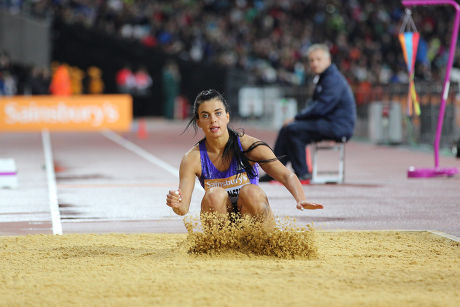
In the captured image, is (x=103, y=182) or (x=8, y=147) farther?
(x=8, y=147)

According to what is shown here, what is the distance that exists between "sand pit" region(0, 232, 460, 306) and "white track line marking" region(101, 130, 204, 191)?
209 inches

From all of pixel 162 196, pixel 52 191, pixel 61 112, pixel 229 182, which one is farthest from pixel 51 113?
pixel 229 182

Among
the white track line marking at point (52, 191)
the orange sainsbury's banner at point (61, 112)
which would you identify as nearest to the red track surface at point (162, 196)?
→ the white track line marking at point (52, 191)

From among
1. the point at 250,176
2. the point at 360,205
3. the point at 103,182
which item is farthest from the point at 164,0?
the point at 250,176

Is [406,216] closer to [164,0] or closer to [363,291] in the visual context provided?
[363,291]

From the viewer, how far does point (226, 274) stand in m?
6.07

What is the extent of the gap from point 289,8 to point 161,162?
2595 centimetres

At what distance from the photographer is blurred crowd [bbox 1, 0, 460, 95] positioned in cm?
3934

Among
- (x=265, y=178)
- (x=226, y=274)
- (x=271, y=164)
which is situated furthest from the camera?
(x=265, y=178)

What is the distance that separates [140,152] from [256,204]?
1427 centimetres

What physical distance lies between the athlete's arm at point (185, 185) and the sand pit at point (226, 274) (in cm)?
41

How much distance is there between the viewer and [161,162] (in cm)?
1798

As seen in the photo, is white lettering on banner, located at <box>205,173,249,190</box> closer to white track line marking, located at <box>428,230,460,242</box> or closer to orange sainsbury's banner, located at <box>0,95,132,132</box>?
white track line marking, located at <box>428,230,460,242</box>

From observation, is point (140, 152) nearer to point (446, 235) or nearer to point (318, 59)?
point (318, 59)
